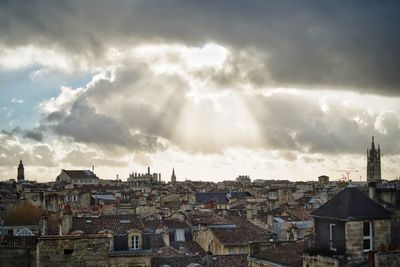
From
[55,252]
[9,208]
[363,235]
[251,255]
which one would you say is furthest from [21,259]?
[9,208]

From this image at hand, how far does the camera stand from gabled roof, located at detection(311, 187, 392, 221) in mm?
27797

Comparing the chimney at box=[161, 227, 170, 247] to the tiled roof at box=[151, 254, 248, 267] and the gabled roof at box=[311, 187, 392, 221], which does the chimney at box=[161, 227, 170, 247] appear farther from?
the gabled roof at box=[311, 187, 392, 221]

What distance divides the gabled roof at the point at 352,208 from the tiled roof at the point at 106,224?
62.9ft

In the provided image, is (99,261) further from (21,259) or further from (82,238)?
(21,259)

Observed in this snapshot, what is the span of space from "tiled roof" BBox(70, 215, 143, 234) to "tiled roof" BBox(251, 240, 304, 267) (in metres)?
13.0

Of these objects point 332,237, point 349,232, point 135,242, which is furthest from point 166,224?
point 349,232

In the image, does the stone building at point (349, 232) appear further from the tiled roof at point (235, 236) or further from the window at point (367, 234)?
the tiled roof at point (235, 236)

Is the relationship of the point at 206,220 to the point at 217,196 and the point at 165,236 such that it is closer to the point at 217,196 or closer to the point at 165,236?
the point at 165,236

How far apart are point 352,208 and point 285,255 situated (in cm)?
597

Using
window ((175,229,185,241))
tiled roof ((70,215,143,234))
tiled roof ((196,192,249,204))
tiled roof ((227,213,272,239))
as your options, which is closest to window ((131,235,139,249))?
tiled roof ((70,215,143,234))

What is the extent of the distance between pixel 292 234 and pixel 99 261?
28.5m

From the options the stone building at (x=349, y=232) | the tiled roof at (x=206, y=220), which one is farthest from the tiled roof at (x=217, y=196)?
the stone building at (x=349, y=232)

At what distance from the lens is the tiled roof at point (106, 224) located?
148 ft

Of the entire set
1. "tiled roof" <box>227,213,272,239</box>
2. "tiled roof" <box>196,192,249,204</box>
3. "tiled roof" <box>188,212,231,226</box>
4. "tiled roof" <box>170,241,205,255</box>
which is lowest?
"tiled roof" <box>170,241,205,255</box>
